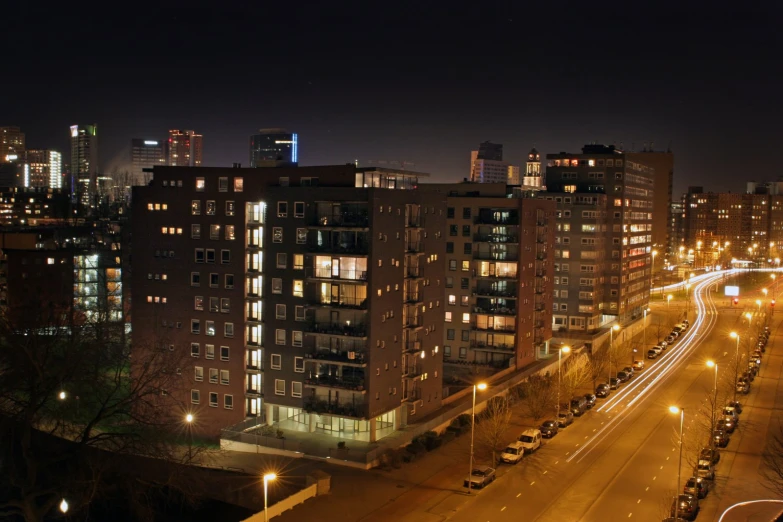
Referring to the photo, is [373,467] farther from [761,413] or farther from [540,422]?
[761,413]

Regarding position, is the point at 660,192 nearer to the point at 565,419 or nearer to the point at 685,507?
the point at 565,419

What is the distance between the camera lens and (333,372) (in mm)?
45031

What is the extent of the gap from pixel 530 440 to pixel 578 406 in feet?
34.4

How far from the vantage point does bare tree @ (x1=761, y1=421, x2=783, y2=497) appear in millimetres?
36562

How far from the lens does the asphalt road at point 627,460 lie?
35.9 metres

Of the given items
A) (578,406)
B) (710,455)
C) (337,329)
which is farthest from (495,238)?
(710,455)

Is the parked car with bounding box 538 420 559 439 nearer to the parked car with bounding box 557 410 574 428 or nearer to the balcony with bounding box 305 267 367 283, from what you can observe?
the parked car with bounding box 557 410 574 428

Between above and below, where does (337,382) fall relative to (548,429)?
above

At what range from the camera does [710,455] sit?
4219cm

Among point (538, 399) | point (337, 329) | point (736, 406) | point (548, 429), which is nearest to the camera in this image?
point (337, 329)

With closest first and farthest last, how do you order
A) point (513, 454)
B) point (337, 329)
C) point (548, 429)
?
1. point (513, 454)
2. point (337, 329)
3. point (548, 429)

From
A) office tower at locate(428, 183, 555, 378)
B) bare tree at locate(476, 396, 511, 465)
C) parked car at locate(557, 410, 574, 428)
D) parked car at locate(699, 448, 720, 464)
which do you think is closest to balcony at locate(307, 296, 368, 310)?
bare tree at locate(476, 396, 511, 465)

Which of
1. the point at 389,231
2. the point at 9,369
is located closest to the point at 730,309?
the point at 389,231

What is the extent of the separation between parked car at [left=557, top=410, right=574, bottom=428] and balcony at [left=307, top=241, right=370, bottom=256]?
17483 millimetres
